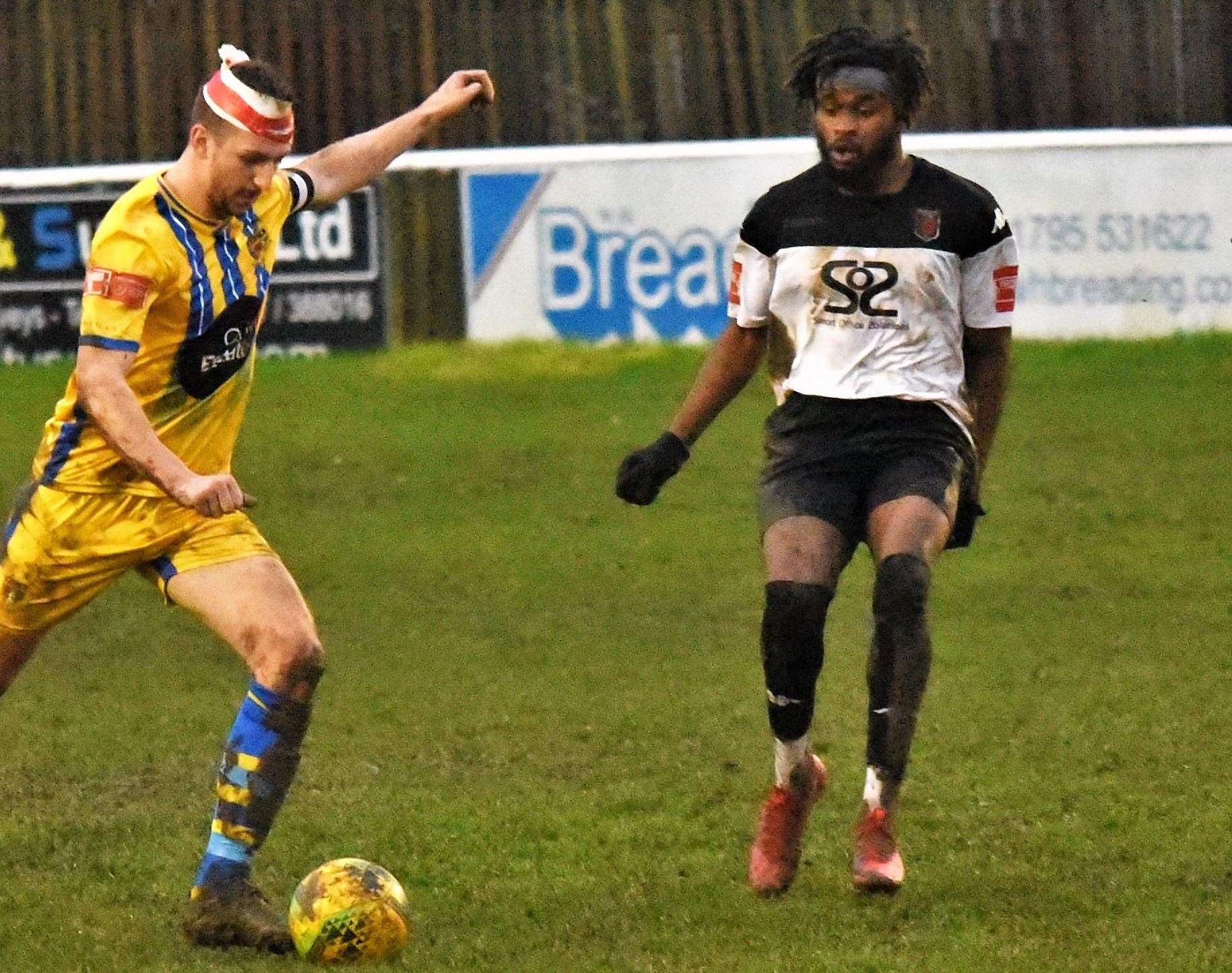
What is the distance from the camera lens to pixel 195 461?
19.6 ft

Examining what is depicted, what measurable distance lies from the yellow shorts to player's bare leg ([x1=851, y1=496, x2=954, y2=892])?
156 centimetres

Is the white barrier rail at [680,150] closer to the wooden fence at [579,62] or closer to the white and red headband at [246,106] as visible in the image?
the wooden fence at [579,62]

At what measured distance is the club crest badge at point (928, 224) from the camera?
240 inches

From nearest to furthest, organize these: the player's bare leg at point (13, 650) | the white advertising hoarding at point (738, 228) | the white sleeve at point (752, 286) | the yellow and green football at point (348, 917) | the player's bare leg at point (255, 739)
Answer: the yellow and green football at point (348, 917)
the player's bare leg at point (255, 739)
the player's bare leg at point (13, 650)
the white sleeve at point (752, 286)
the white advertising hoarding at point (738, 228)

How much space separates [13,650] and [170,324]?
0.97m

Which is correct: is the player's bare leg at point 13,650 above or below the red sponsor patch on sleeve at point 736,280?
below

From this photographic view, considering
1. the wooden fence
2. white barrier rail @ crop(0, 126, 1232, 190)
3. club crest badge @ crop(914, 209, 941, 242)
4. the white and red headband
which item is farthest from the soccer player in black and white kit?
the wooden fence

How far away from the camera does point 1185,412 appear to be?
14.0 m

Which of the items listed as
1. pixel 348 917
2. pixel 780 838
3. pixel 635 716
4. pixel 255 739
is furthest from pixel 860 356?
pixel 635 716

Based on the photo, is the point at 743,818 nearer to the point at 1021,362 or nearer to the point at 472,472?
the point at 472,472

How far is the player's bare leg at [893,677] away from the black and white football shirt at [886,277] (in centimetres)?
40

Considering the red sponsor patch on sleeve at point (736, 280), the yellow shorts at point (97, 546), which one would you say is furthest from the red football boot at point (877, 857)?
the yellow shorts at point (97, 546)

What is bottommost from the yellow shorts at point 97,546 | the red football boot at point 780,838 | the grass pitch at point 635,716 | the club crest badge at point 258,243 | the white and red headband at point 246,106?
the grass pitch at point 635,716

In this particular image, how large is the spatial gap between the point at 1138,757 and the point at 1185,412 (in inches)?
272
